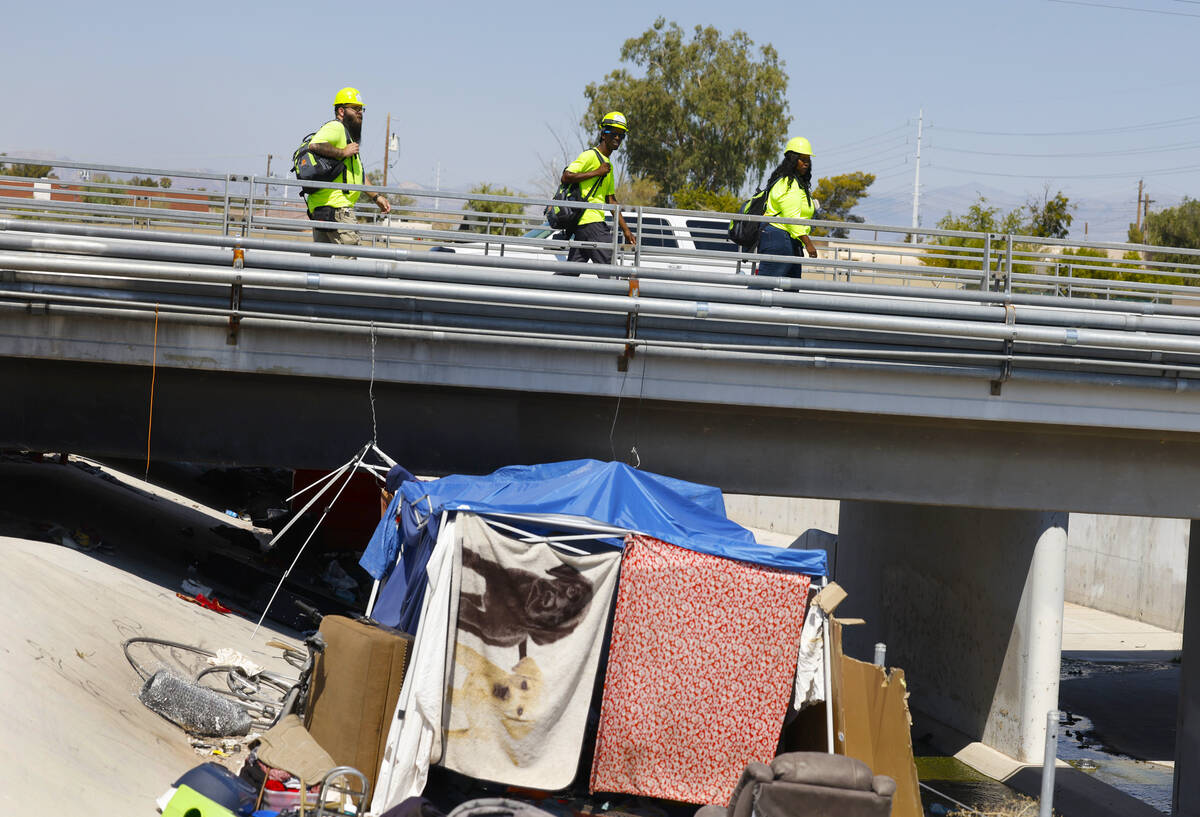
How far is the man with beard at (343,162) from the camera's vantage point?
1036 centimetres

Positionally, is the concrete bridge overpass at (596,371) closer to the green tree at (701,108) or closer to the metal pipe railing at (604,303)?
the metal pipe railing at (604,303)

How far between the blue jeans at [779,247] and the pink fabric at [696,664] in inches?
148

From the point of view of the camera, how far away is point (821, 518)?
30.8 m

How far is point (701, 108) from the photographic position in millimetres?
53250

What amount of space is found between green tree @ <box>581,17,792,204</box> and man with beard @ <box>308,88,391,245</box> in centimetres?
4351

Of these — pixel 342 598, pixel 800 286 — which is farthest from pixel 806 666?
pixel 342 598

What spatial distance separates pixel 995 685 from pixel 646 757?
22.7 ft

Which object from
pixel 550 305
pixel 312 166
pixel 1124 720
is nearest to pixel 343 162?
pixel 312 166

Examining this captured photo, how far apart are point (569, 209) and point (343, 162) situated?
7.25 ft

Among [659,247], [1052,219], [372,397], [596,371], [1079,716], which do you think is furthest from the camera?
[1052,219]

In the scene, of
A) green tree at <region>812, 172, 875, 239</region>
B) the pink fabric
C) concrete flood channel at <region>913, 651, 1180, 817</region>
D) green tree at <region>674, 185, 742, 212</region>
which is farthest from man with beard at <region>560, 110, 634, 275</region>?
green tree at <region>812, 172, 875, 239</region>

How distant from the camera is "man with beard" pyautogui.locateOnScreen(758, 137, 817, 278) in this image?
11.1 metres

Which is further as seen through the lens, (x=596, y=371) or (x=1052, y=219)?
(x=1052, y=219)

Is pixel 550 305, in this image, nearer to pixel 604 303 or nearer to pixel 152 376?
pixel 604 303
